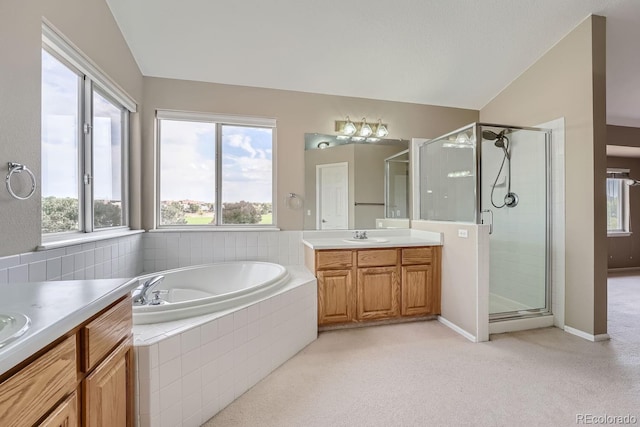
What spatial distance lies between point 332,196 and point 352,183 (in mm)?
287

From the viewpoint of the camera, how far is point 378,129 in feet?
11.1

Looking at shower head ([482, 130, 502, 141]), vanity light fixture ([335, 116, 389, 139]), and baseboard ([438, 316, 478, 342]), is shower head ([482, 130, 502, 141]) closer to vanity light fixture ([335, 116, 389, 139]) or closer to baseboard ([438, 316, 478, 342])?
vanity light fixture ([335, 116, 389, 139])

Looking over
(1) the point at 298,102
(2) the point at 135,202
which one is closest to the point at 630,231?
(1) the point at 298,102

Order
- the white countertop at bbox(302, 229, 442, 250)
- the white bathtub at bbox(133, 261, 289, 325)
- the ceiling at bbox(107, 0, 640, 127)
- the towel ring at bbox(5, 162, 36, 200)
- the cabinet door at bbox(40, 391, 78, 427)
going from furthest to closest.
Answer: the white countertop at bbox(302, 229, 442, 250), the ceiling at bbox(107, 0, 640, 127), the white bathtub at bbox(133, 261, 289, 325), the towel ring at bbox(5, 162, 36, 200), the cabinet door at bbox(40, 391, 78, 427)

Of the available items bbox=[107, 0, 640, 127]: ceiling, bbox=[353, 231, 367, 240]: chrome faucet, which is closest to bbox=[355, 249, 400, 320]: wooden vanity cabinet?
bbox=[353, 231, 367, 240]: chrome faucet

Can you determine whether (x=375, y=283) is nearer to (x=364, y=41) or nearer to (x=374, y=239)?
(x=374, y=239)

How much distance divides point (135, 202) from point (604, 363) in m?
4.10

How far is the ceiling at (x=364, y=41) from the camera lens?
230cm

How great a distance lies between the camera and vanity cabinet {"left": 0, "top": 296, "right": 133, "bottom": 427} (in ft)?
2.11

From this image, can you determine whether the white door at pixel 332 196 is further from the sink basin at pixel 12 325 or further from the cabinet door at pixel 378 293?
the sink basin at pixel 12 325

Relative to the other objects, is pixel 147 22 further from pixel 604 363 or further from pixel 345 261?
pixel 604 363

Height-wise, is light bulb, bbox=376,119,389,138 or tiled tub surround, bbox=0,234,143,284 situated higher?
light bulb, bbox=376,119,389,138

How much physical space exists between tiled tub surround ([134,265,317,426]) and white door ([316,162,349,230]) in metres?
1.21

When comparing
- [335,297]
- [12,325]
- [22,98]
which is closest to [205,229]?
[335,297]
